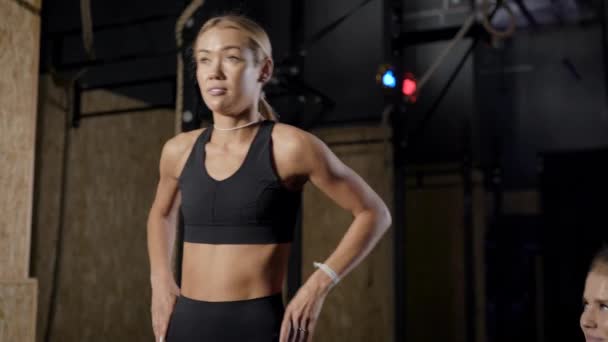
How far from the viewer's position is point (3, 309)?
1731mm

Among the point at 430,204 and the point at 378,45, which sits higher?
the point at 378,45

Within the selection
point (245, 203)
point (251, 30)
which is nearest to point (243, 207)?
point (245, 203)

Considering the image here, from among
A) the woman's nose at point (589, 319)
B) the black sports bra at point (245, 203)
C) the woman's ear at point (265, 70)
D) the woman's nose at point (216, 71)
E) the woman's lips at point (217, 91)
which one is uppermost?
the woman's ear at point (265, 70)

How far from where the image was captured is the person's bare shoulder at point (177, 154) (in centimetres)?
162

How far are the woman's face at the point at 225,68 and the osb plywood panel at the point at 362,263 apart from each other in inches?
102

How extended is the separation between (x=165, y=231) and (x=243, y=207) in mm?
305

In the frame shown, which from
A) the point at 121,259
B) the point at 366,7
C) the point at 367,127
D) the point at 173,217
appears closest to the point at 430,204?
the point at 367,127

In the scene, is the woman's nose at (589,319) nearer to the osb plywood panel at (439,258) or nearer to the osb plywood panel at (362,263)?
the osb plywood panel at (362,263)

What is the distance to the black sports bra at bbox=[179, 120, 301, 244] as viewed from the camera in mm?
1471

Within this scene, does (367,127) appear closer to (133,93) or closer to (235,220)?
(133,93)

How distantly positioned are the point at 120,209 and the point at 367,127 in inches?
65.0

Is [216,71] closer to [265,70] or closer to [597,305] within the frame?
[265,70]

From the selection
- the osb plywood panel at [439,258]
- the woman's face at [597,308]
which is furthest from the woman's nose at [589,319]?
the osb plywood panel at [439,258]

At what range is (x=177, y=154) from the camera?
1629mm
